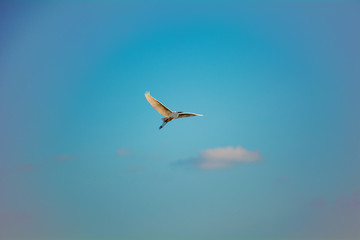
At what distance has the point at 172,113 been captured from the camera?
52.5 meters

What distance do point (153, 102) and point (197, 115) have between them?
5267mm

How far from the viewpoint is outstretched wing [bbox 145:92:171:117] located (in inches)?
2019

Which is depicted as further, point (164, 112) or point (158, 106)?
point (164, 112)

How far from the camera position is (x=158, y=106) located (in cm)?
5172

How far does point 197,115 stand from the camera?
52188 mm

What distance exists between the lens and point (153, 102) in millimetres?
51531

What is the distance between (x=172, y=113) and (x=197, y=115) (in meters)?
2.90

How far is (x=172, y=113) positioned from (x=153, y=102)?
264 cm

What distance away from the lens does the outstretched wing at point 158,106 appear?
168 feet
